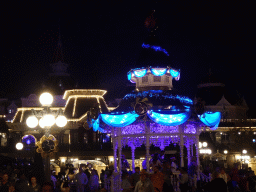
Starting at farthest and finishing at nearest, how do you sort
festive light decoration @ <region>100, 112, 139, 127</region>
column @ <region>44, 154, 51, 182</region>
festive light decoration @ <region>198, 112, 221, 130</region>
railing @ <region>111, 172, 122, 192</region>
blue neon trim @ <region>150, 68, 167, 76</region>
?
blue neon trim @ <region>150, 68, 167, 76</region> → festive light decoration @ <region>198, 112, 221, 130</region> → railing @ <region>111, 172, 122, 192</region> → festive light decoration @ <region>100, 112, 139, 127</region> → column @ <region>44, 154, 51, 182</region>

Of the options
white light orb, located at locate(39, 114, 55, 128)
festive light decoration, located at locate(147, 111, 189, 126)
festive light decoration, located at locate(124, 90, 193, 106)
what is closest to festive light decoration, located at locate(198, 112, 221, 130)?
festive light decoration, located at locate(147, 111, 189, 126)

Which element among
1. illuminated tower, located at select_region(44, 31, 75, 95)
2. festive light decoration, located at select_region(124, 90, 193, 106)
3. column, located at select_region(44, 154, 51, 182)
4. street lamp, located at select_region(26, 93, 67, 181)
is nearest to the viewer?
column, located at select_region(44, 154, 51, 182)

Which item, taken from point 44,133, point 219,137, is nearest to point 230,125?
point 219,137

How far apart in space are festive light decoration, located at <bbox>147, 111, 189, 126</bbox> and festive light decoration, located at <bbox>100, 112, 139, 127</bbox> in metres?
0.69

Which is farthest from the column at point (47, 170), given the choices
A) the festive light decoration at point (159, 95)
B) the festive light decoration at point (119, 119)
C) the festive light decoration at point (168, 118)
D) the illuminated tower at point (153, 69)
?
the illuminated tower at point (153, 69)

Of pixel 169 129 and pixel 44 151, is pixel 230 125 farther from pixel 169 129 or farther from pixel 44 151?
pixel 44 151

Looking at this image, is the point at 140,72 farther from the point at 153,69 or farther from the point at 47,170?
the point at 47,170

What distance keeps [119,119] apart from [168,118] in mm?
2191

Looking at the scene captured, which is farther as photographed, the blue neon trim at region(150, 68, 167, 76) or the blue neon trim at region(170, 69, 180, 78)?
the blue neon trim at region(170, 69, 180, 78)

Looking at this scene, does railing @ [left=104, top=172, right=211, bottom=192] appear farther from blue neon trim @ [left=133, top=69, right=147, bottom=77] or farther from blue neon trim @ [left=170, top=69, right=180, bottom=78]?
blue neon trim @ [left=170, top=69, right=180, bottom=78]

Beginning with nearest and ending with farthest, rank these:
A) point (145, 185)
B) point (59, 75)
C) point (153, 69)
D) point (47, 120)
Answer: point (145, 185), point (47, 120), point (153, 69), point (59, 75)

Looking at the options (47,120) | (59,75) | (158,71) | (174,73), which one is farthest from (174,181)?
(59,75)

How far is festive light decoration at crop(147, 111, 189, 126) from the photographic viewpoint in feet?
62.8

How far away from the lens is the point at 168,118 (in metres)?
19.2
